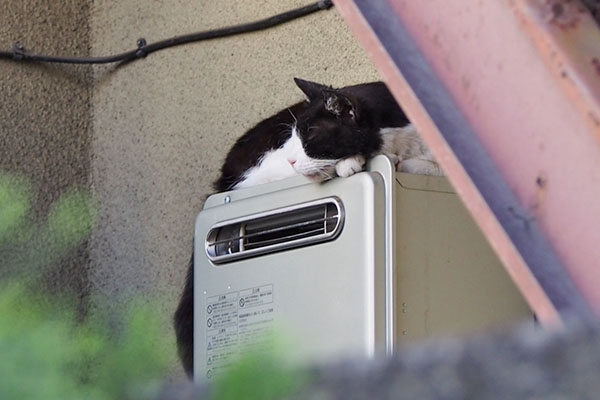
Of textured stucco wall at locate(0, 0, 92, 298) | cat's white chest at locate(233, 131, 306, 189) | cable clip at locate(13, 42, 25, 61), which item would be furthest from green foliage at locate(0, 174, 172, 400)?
cable clip at locate(13, 42, 25, 61)

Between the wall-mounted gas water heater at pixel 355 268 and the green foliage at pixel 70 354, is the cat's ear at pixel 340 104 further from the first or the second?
the green foliage at pixel 70 354

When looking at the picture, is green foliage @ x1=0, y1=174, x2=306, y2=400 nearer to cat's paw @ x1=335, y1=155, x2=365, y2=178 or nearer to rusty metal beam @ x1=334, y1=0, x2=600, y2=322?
rusty metal beam @ x1=334, y1=0, x2=600, y2=322

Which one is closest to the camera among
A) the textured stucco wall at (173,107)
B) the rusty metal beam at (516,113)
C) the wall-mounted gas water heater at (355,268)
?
the rusty metal beam at (516,113)

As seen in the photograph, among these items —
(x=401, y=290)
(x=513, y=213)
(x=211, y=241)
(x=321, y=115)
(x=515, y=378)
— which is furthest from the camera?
(x=321, y=115)

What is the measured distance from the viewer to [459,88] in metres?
0.87

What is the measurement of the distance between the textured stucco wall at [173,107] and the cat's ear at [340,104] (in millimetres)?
511

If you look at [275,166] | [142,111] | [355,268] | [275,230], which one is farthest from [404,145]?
[142,111]

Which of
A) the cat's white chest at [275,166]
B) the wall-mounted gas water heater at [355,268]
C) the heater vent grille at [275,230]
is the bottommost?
the wall-mounted gas water heater at [355,268]

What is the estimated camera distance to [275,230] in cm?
196

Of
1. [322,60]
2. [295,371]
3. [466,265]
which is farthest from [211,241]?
[295,371]

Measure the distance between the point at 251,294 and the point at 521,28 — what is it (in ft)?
3.96

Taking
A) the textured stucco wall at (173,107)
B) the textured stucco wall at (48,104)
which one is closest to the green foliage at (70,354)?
the textured stucco wall at (173,107)

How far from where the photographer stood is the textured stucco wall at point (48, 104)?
127 inches

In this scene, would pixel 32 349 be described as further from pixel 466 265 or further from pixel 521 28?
pixel 466 265
